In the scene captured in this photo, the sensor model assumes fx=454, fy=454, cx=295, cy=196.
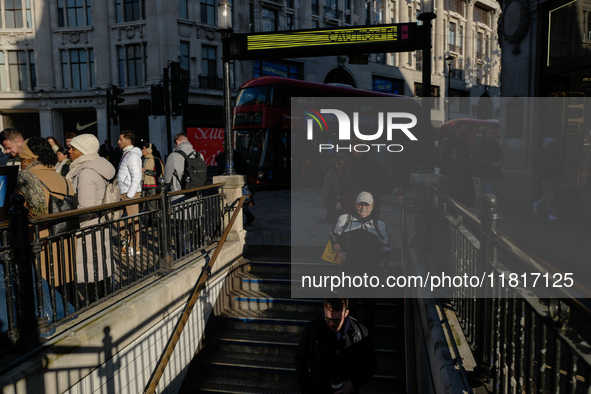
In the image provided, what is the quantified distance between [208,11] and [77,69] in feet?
30.0

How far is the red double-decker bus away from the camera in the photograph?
55.1 feet

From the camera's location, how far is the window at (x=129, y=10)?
28.1m

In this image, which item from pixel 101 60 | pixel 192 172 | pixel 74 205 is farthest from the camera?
pixel 101 60

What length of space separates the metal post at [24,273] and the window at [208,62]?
27.3 metres

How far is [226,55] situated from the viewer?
8125 millimetres

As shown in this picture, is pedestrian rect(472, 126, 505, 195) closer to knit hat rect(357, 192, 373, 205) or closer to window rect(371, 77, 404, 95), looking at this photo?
knit hat rect(357, 192, 373, 205)

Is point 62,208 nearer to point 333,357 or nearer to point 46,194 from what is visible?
point 46,194

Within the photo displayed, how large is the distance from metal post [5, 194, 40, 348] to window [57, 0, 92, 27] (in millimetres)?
29724

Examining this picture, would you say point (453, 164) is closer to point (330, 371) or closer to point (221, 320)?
point (221, 320)

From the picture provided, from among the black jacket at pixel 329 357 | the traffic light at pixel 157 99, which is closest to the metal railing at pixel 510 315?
the black jacket at pixel 329 357

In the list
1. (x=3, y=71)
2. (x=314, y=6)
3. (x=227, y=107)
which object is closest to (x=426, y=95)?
(x=227, y=107)

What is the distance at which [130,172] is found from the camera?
6926 mm

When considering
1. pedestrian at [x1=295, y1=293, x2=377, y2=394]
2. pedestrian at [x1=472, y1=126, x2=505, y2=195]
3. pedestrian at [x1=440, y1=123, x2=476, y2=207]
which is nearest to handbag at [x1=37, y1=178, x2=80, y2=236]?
pedestrian at [x1=295, y1=293, x2=377, y2=394]

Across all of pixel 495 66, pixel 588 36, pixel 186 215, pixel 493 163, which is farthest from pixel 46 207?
pixel 495 66
